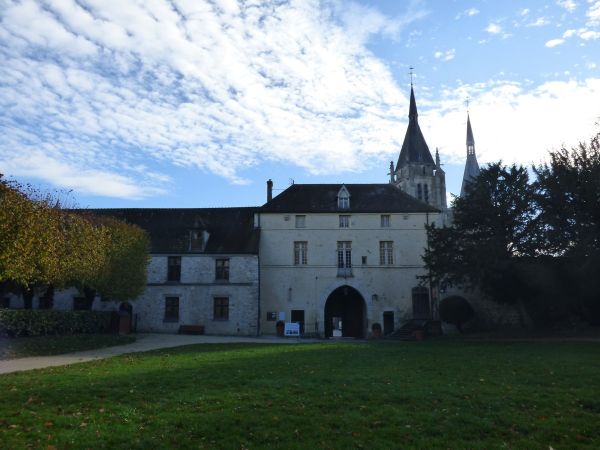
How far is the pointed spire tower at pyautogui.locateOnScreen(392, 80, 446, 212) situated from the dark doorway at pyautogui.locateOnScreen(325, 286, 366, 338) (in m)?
22.1

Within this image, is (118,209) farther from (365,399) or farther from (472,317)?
(365,399)

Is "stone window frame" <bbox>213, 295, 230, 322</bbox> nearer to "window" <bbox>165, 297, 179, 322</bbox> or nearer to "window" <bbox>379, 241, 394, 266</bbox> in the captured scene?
"window" <bbox>165, 297, 179, 322</bbox>

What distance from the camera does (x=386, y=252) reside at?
3391cm

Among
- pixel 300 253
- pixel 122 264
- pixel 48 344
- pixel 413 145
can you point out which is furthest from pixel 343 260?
pixel 413 145

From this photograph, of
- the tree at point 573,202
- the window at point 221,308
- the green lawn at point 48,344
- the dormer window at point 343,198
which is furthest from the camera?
the dormer window at point 343,198

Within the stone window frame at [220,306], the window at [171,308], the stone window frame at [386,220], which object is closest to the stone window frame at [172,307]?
the window at [171,308]

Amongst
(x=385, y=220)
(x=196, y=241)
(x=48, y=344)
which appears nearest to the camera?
(x=48, y=344)

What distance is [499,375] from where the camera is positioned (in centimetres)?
1057

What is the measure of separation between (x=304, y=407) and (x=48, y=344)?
14.5 meters

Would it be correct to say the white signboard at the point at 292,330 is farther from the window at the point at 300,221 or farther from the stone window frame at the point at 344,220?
the stone window frame at the point at 344,220

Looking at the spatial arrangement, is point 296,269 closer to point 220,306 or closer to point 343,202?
point 220,306

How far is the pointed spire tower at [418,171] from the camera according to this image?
54.2 metres

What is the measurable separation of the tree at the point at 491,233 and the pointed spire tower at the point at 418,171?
24129 millimetres

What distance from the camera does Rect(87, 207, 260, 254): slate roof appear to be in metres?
33.6
